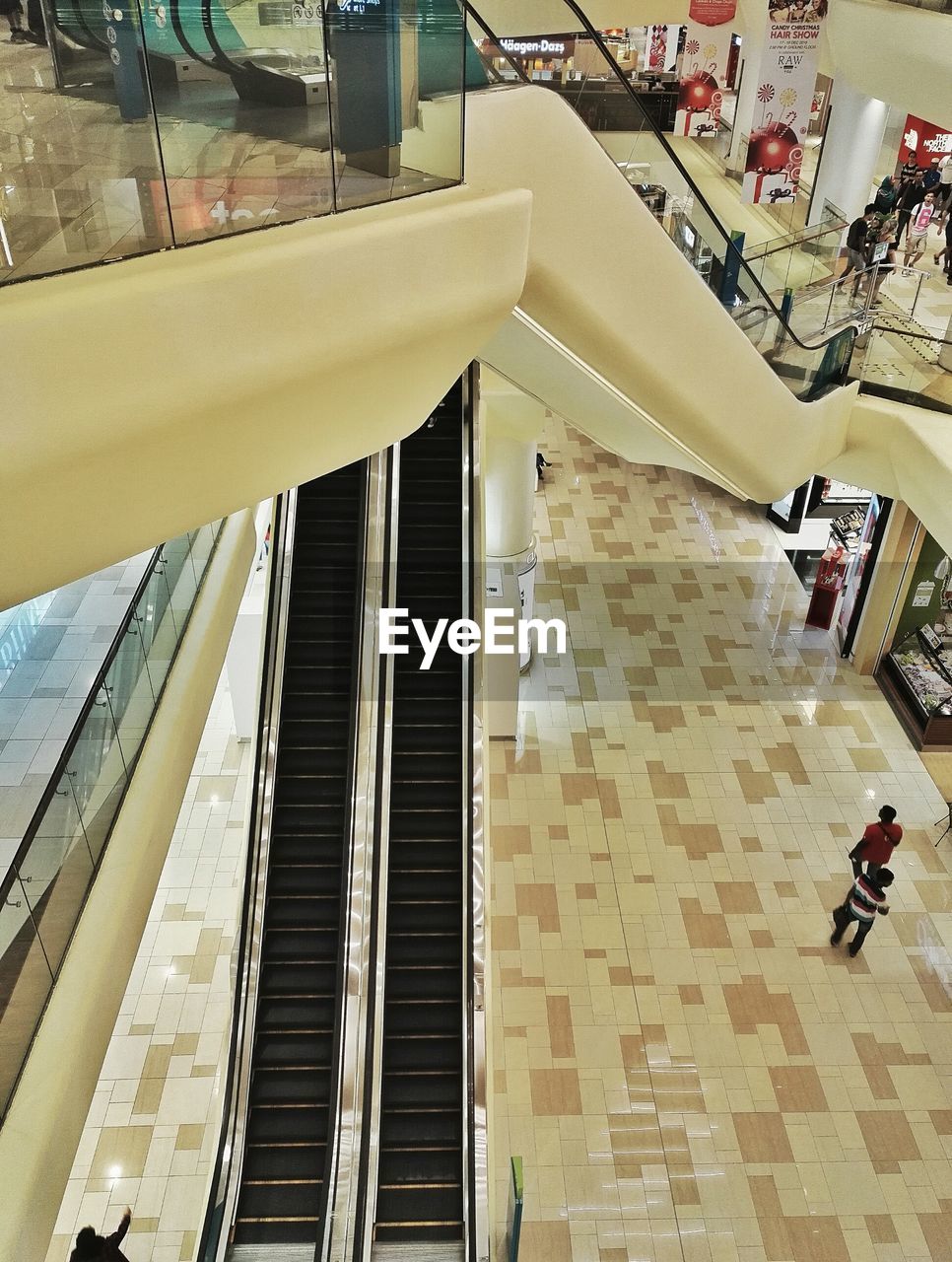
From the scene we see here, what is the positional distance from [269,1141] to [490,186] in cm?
565

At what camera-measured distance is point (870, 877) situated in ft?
26.2

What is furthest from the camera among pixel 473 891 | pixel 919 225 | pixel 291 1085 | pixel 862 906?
pixel 919 225

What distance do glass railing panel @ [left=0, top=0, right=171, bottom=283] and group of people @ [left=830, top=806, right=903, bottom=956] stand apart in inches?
271

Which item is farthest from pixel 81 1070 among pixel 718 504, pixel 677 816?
pixel 718 504

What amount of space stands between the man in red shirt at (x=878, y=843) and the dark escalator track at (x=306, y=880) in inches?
156

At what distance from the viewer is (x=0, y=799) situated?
5.18m

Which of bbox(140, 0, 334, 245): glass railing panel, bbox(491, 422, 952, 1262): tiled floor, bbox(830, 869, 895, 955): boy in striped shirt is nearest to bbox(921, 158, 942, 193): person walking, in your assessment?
bbox(491, 422, 952, 1262): tiled floor

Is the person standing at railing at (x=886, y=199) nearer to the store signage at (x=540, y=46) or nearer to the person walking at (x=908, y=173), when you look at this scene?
the person walking at (x=908, y=173)

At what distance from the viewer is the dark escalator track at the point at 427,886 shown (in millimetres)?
6434

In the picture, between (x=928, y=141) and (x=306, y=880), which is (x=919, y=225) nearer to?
(x=928, y=141)

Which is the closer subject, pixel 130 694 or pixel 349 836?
pixel 130 694

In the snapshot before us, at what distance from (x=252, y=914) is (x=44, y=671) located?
219 centimetres

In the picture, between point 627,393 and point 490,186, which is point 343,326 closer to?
point 490,186

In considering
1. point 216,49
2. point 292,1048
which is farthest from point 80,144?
point 292,1048
